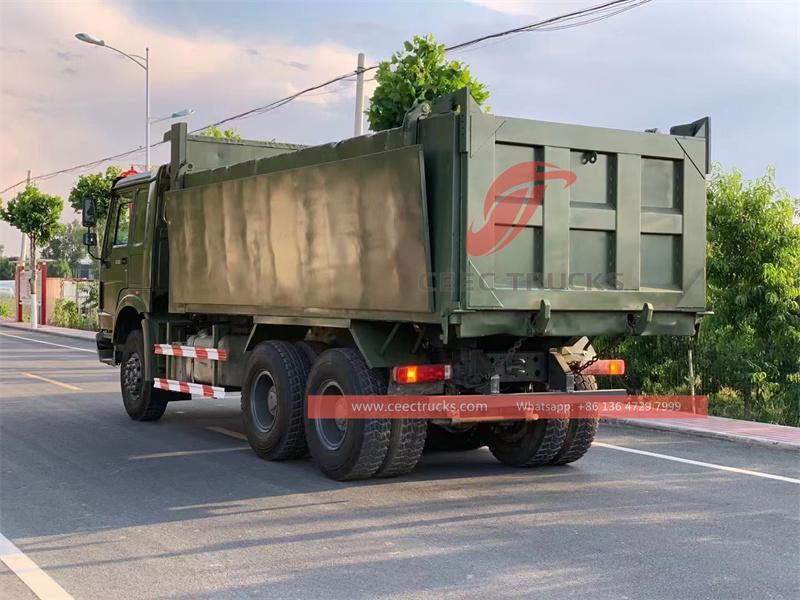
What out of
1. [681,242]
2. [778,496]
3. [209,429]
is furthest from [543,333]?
[209,429]

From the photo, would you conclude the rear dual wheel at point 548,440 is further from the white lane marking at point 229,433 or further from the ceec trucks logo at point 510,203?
the white lane marking at point 229,433

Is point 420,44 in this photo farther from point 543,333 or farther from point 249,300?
point 543,333

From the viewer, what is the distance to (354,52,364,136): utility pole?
65.3 ft

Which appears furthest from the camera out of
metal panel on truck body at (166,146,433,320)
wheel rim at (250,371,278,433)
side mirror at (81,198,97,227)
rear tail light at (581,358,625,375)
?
side mirror at (81,198,97,227)

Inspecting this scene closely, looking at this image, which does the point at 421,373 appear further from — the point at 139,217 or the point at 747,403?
the point at 747,403

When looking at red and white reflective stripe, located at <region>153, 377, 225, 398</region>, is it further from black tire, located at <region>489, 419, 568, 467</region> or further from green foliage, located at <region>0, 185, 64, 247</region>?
green foliage, located at <region>0, 185, 64, 247</region>

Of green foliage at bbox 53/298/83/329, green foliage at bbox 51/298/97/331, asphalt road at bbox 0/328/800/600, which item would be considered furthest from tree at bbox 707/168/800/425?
green foliage at bbox 53/298/83/329

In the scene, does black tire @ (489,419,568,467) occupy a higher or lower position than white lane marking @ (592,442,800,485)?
higher

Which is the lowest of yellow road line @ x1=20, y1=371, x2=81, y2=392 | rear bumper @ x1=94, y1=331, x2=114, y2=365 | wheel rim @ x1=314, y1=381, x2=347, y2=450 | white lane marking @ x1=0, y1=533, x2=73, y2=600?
white lane marking @ x1=0, y1=533, x2=73, y2=600

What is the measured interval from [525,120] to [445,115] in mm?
672

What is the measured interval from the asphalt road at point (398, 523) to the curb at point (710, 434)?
0.37 feet

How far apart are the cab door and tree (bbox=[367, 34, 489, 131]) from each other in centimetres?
352

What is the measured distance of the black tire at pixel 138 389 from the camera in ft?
37.7

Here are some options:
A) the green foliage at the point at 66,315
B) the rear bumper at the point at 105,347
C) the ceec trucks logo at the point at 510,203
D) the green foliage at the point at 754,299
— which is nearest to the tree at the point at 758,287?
the green foliage at the point at 754,299
